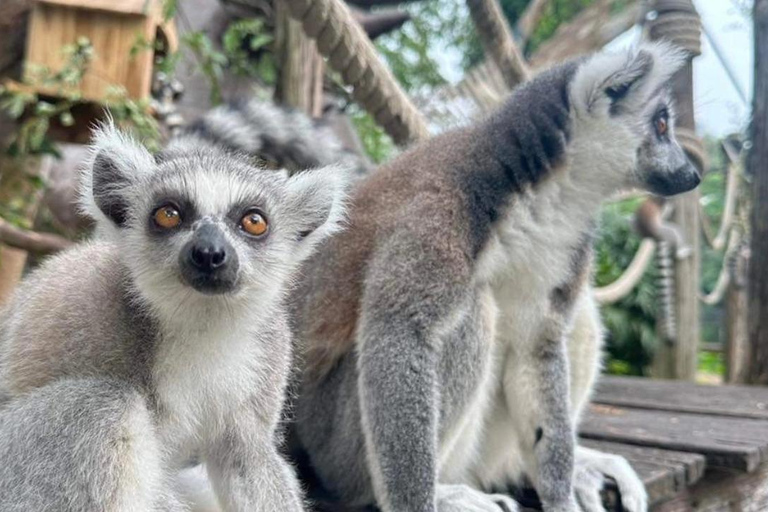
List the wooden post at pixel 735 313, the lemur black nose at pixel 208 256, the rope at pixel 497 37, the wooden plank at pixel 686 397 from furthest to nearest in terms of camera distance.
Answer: the wooden post at pixel 735 313
the wooden plank at pixel 686 397
the rope at pixel 497 37
the lemur black nose at pixel 208 256

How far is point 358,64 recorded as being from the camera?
337 cm

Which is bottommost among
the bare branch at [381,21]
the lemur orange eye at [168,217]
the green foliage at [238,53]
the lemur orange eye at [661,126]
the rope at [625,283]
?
the rope at [625,283]

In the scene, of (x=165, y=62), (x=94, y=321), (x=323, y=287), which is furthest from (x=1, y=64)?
(x=94, y=321)

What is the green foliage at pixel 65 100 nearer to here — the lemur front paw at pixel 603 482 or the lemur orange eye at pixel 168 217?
the lemur orange eye at pixel 168 217

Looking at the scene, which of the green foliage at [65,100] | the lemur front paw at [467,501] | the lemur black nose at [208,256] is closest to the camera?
the lemur black nose at [208,256]

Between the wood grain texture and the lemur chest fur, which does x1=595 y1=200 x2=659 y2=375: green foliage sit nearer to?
the wood grain texture

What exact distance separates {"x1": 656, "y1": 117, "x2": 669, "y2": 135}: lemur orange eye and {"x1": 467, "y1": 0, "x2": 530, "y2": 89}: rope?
136 cm

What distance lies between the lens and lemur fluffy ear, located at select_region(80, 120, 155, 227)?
206 centimetres

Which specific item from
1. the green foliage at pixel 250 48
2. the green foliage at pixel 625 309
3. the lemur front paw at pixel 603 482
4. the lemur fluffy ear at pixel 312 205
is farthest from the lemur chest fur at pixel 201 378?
the green foliage at pixel 625 309

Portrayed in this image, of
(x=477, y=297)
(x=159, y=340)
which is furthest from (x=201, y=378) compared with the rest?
(x=477, y=297)

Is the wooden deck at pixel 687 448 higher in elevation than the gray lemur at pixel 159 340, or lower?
lower

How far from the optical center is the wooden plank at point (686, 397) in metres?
4.19

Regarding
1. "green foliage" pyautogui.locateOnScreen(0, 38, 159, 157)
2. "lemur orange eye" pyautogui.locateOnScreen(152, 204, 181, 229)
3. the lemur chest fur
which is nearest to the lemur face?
the lemur chest fur

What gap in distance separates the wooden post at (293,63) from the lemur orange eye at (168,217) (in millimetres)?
2389
